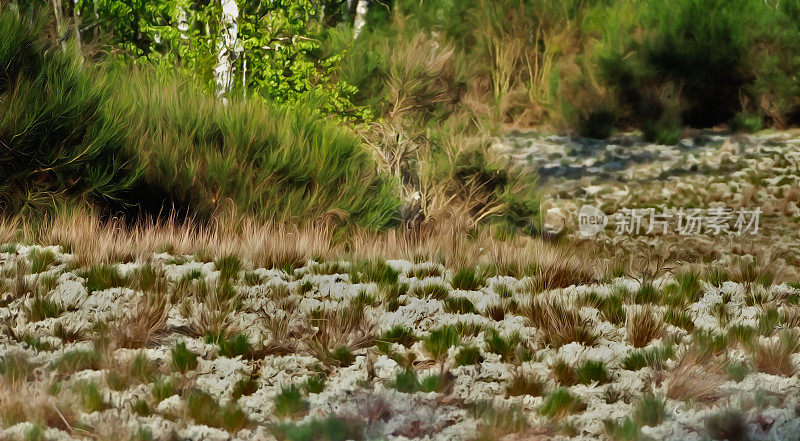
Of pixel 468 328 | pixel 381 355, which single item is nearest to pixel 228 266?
pixel 468 328

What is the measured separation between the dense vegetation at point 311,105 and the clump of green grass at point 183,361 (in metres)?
4.32

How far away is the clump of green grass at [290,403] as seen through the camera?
169 inches

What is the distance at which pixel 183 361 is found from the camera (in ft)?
16.2

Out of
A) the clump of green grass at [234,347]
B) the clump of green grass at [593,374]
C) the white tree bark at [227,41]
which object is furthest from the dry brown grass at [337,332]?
the white tree bark at [227,41]

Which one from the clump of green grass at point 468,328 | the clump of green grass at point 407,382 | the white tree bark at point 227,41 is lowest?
the clump of green grass at point 407,382

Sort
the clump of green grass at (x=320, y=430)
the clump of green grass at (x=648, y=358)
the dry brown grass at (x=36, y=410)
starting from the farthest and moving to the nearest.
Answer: the clump of green grass at (x=648, y=358) → the dry brown grass at (x=36, y=410) → the clump of green grass at (x=320, y=430)

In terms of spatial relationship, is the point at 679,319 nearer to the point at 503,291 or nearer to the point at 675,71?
the point at 503,291

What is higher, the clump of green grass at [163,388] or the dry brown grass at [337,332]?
the dry brown grass at [337,332]

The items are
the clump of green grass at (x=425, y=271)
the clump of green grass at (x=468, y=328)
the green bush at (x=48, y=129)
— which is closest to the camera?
the clump of green grass at (x=468, y=328)

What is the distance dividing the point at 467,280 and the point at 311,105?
20.2ft

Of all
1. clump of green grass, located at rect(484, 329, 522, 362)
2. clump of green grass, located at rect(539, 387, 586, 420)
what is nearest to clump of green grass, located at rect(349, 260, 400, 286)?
clump of green grass, located at rect(484, 329, 522, 362)

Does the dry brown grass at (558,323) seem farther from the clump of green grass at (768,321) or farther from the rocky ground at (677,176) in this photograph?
the rocky ground at (677,176)

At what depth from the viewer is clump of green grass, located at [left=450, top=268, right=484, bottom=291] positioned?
6984mm

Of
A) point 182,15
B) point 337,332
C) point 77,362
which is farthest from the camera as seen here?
point 182,15
